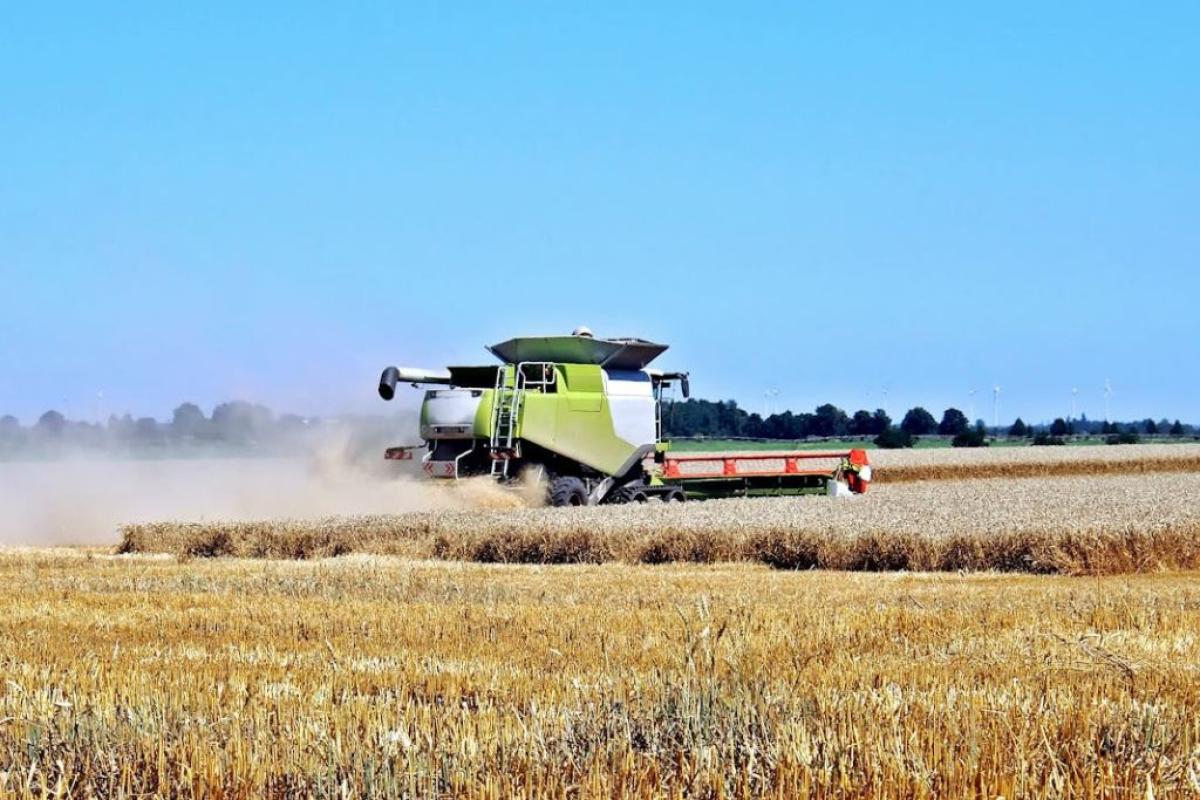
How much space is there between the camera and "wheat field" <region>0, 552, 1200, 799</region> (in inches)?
205

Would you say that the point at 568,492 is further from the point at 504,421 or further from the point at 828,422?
the point at 828,422

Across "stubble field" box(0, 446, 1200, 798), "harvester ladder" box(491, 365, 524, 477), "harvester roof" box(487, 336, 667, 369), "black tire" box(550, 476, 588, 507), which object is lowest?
"stubble field" box(0, 446, 1200, 798)

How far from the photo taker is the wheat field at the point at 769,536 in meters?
18.4

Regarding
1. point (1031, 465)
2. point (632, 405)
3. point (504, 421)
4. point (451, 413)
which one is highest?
point (632, 405)

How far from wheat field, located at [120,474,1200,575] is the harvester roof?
3.77m

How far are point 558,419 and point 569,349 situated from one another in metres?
1.33

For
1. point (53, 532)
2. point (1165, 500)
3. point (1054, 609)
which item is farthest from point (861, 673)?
point (53, 532)

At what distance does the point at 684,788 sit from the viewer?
515 cm

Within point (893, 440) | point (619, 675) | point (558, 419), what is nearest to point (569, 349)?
point (558, 419)

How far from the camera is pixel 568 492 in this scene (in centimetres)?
2673

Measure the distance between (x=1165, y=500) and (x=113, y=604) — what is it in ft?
59.5

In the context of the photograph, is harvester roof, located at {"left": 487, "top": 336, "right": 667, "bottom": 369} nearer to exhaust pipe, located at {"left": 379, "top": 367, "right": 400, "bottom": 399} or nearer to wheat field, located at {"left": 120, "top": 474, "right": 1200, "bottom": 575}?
exhaust pipe, located at {"left": 379, "top": 367, "right": 400, "bottom": 399}

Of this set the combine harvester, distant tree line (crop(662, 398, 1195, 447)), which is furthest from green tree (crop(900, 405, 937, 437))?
the combine harvester

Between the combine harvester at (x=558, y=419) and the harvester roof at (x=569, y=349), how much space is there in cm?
2
